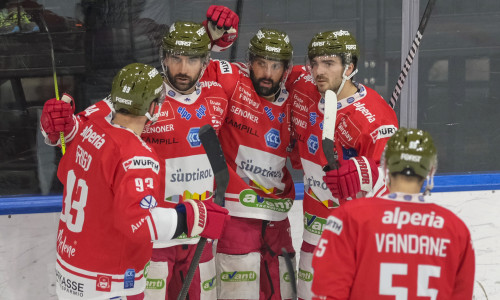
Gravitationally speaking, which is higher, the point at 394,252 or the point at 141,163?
the point at 141,163

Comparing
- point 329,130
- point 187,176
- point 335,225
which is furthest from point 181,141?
point 335,225

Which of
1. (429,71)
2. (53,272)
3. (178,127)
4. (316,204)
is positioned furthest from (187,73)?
(429,71)

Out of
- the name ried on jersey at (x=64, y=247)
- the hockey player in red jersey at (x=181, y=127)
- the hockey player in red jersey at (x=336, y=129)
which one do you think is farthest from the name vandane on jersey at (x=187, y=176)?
the name ried on jersey at (x=64, y=247)

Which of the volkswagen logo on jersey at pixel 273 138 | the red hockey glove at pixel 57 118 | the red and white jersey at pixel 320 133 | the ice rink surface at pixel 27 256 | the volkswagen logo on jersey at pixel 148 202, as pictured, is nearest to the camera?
the volkswagen logo on jersey at pixel 148 202

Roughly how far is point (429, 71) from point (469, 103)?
0.87 feet

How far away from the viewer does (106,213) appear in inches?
101

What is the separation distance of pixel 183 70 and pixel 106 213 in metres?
0.66

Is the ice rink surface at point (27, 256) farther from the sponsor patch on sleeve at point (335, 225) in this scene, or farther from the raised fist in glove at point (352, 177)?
the sponsor patch on sleeve at point (335, 225)

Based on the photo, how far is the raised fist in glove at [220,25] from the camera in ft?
10.3

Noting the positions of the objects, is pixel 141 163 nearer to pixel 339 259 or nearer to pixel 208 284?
pixel 339 259

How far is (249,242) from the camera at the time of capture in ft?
10.7

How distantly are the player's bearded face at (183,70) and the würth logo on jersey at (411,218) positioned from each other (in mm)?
1124

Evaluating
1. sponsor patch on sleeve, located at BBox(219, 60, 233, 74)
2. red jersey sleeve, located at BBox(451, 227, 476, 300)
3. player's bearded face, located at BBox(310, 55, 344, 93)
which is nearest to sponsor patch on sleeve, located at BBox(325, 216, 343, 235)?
red jersey sleeve, located at BBox(451, 227, 476, 300)

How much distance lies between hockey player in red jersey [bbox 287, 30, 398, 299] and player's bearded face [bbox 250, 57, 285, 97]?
0.10 metres
